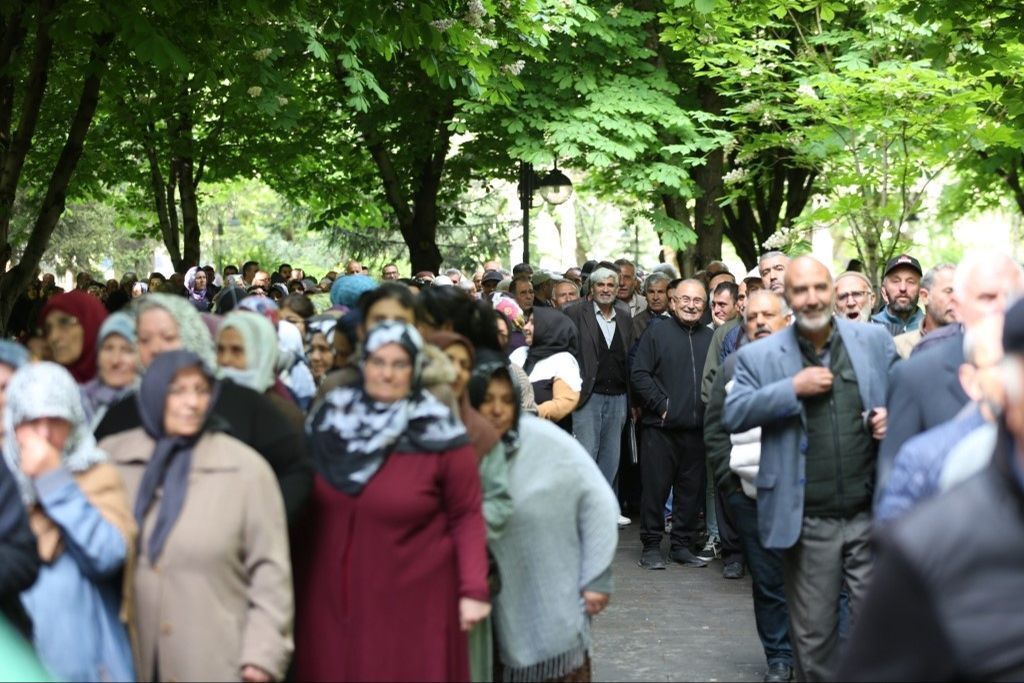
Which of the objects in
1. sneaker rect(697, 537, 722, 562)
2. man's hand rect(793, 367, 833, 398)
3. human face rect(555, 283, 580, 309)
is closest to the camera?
man's hand rect(793, 367, 833, 398)

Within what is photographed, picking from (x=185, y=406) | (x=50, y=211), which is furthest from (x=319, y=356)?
(x=50, y=211)

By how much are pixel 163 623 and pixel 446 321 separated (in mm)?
2097

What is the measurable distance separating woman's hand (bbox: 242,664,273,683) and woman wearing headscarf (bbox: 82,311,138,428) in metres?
1.31

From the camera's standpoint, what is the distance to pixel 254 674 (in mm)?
5914

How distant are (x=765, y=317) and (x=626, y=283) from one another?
7121mm

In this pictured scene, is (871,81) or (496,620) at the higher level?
(871,81)

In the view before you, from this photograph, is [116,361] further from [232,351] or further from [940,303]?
[940,303]

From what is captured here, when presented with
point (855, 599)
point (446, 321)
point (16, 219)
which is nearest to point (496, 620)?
point (446, 321)

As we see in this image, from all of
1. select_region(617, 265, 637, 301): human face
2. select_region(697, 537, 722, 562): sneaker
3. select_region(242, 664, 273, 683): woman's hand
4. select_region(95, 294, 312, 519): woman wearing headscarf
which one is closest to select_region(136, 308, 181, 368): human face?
select_region(95, 294, 312, 519): woman wearing headscarf

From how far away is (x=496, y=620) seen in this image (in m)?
7.12

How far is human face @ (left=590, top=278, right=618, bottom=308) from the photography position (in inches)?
583

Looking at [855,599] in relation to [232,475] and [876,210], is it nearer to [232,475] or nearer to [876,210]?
[232,475]

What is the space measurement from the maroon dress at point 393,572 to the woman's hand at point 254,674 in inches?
17.5

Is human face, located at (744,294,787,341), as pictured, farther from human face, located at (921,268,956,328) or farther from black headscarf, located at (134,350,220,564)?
black headscarf, located at (134,350,220,564)
